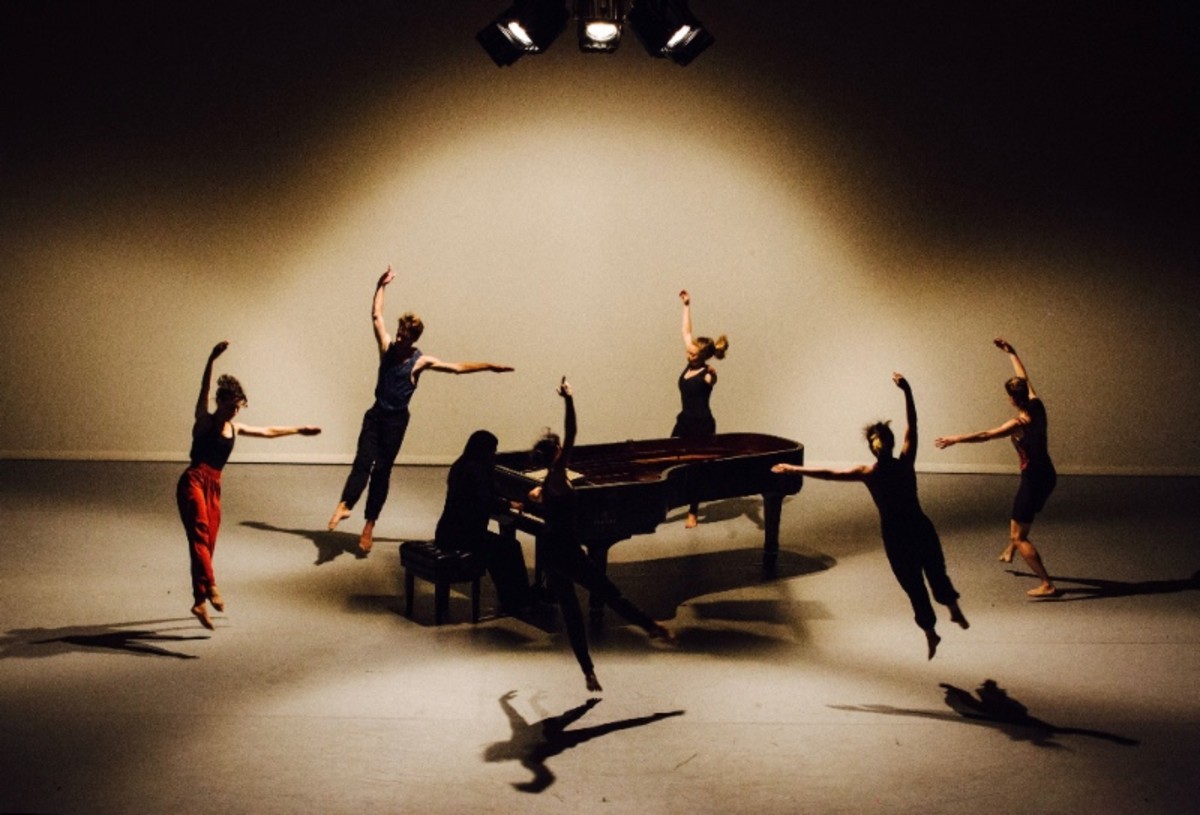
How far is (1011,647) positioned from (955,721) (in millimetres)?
1118

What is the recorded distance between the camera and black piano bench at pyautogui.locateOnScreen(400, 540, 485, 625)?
670 cm

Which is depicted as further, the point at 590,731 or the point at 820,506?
the point at 820,506

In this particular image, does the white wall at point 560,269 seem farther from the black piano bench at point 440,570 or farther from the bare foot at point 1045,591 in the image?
the black piano bench at point 440,570

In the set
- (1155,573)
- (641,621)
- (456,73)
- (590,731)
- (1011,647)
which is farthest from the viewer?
(456,73)

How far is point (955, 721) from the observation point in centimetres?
568

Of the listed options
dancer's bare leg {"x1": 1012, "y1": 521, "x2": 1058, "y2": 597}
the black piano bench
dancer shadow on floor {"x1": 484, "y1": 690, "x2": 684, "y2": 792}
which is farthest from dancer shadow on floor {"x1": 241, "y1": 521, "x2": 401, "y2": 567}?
dancer's bare leg {"x1": 1012, "y1": 521, "x2": 1058, "y2": 597}

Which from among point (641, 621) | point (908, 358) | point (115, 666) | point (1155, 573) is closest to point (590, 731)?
point (641, 621)

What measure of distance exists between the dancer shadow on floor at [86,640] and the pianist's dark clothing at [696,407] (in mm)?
3674

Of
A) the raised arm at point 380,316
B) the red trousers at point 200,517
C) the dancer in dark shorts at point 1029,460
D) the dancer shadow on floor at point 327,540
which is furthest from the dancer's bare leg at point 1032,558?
the red trousers at point 200,517

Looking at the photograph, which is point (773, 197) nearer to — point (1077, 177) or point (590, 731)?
point (1077, 177)

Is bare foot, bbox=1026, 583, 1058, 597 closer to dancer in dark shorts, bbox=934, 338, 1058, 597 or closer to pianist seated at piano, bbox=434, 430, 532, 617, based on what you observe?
dancer in dark shorts, bbox=934, 338, 1058, 597

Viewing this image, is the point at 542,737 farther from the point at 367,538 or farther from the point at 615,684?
the point at 367,538

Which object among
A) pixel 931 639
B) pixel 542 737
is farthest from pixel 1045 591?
pixel 542 737

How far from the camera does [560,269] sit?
35.1 feet
